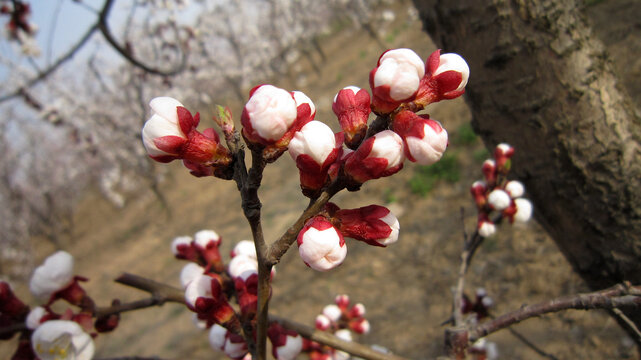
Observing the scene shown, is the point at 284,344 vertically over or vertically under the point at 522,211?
over

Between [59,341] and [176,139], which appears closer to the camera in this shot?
[176,139]

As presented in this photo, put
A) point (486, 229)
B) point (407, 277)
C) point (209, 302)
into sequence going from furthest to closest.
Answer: point (407, 277) → point (486, 229) → point (209, 302)

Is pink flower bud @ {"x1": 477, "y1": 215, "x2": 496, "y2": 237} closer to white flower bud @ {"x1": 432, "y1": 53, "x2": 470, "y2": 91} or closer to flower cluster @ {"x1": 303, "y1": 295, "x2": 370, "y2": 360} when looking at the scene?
flower cluster @ {"x1": 303, "y1": 295, "x2": 370, "y2": 360}

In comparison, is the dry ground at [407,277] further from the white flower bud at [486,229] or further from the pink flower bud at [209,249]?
the pink flower bud at [209,249]

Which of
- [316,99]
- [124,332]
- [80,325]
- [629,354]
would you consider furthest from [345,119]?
[316,99]

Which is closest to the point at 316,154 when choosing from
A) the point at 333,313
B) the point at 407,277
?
the point at 333,313

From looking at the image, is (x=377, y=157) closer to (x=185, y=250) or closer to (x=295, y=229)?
(x=295, y=229)

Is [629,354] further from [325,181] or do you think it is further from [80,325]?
[80,325]
